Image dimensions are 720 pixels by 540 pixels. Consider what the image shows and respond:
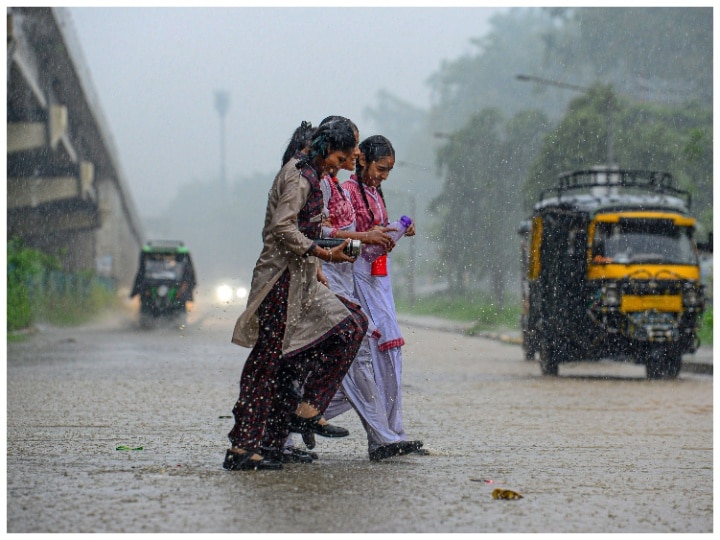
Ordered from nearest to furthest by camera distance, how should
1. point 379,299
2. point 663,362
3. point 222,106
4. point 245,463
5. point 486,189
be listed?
point 245,463 < point 379,299 < point 663,362 < point 486,189 < point 222,106

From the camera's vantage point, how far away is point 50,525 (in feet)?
17.6

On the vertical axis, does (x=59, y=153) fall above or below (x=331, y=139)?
above

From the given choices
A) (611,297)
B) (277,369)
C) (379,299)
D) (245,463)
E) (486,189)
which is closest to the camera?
(245,463)

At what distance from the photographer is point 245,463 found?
273 inches

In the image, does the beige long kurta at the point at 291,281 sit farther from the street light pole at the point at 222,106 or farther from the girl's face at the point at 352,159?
the street light pole at the point at 222,106

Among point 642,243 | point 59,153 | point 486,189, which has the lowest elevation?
point 642,243

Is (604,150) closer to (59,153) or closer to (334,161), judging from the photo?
(59,153)

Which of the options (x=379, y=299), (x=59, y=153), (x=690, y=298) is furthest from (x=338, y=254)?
(x=59, y=153)

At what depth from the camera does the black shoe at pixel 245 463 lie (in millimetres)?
6930

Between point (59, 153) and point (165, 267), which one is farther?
point (165, 267)

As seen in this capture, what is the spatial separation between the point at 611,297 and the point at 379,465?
10186mm

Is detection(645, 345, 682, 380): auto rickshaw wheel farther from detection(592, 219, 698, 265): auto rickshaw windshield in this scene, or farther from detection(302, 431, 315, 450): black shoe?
detection(302, 431, 315, 450): black shoe

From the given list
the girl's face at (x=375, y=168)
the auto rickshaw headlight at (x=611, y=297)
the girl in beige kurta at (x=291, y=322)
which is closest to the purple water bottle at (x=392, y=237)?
the girl's face at (x=375, y=168)

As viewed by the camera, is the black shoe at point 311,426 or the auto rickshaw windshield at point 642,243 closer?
the black shoe at point 311,426
